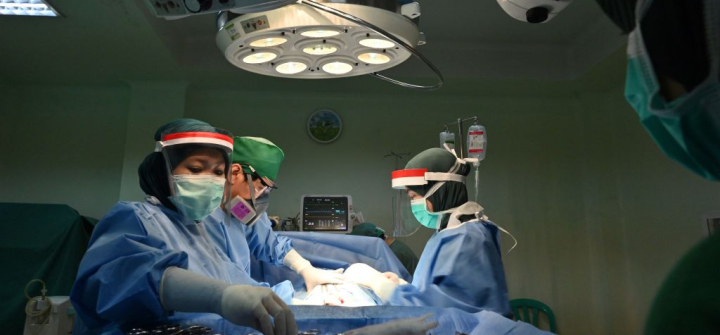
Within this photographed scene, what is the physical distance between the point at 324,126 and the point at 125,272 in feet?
9.90

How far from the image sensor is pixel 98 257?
1.22 metres

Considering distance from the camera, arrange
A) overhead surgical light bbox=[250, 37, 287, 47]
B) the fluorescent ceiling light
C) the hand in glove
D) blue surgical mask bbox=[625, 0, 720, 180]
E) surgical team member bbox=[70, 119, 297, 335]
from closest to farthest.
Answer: blue surgical mask bbox=[625, 0, 720, 180]
surgical team member bbox=[70, 119, 297, 335]
overhead surgical light bbox=[250, 37, 287, 47]
the hand in glove
the fluorescent ceiling light

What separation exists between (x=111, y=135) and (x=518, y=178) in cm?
372

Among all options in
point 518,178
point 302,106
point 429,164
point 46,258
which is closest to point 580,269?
point 518,178

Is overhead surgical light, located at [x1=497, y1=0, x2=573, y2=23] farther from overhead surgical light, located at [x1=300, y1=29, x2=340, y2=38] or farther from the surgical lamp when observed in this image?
overhead surgical light, located at [x1=300, y1=29, x2=340, y2=38]

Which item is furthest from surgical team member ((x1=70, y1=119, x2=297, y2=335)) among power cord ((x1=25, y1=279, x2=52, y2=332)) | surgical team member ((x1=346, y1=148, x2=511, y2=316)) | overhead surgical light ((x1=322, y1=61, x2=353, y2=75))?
power cord ((x1=25, y1=279, x2=52, y2=332))

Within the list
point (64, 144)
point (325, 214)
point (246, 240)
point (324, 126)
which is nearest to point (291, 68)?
point (246, 240)

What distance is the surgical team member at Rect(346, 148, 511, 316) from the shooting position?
1.75 metres

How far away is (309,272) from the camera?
87.4 inches

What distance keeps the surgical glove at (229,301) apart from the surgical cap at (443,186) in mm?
1213

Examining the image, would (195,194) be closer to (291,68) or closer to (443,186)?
(291,68)

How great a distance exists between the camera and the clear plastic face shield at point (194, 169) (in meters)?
1.59

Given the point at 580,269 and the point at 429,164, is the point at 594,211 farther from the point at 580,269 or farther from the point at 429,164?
the point at 429,164

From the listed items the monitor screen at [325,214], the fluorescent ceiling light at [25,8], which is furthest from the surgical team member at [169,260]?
the fluorescent ceiling light at [25,8]
